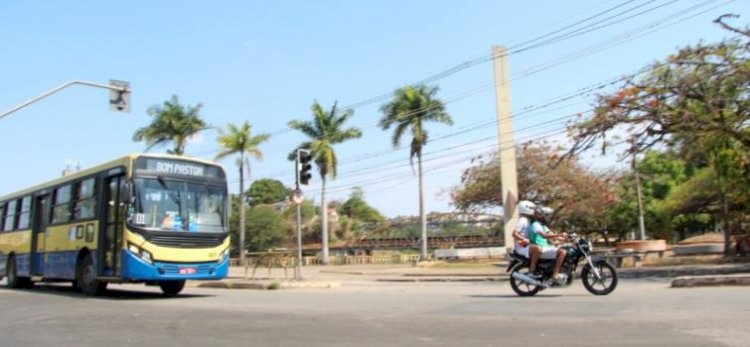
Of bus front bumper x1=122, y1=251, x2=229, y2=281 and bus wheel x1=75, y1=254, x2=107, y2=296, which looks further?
bus wheel x1=75, y1=254, x2=107, y2=296

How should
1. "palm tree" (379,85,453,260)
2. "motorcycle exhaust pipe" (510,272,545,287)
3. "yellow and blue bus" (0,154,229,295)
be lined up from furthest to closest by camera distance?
"palm tree" (379,85,453,260), "yellow and blue bus" (0,154,229,295), "motorcycle exhaust pipe" (510,272,545,287)

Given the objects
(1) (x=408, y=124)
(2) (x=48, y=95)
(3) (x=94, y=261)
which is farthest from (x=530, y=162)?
(3) (x=94, y=261)

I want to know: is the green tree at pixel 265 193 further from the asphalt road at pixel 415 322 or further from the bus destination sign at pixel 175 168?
the asphalt road at pixel 415 322

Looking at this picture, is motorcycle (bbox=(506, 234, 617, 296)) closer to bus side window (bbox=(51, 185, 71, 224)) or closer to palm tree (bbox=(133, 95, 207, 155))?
bus side window (bbox=(51, 185, 71, 224))

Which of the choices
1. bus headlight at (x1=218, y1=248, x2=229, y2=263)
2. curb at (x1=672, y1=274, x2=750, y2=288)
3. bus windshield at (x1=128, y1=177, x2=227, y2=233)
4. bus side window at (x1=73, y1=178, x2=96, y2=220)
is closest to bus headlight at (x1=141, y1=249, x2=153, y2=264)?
bus windshield at (x1=128, y1=177, x2=227, y2=233)

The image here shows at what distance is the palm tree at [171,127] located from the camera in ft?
161

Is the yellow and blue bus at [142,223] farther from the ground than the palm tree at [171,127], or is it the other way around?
the palm tree at [171,127]

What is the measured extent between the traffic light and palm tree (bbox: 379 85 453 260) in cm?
2425

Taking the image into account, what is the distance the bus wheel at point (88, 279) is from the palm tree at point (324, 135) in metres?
31.1

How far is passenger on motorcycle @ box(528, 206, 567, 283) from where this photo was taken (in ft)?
41.4

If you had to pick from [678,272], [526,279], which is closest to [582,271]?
[526,279]

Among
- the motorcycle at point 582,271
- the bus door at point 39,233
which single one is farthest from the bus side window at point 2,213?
the motorcycle at point 582,271

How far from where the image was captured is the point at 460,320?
968cm

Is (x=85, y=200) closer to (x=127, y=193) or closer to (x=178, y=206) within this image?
(x=127, y=193)
